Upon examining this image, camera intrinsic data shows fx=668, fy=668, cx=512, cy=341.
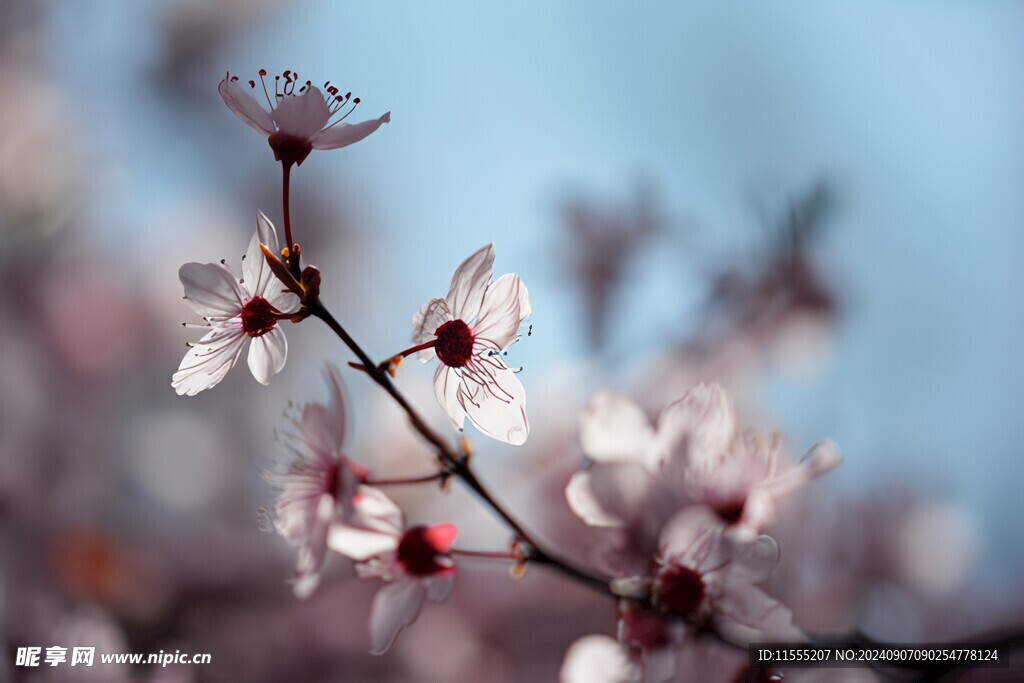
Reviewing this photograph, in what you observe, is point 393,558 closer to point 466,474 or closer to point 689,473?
point 466,474

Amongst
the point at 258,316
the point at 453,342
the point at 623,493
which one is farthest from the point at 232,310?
the point at 623,493

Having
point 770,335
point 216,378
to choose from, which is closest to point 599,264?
point 770,335

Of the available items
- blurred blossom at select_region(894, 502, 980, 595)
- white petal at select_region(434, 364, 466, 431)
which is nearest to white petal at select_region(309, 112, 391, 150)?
white petal at select_region(434, 364, 466, 431)

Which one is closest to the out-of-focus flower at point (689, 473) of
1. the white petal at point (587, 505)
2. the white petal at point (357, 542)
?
the white petal at point (587, 505)

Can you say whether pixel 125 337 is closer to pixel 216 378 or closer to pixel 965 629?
pixel 216 378

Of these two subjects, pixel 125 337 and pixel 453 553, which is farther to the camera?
pixel 125 337

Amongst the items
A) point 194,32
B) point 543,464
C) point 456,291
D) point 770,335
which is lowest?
point 543,464

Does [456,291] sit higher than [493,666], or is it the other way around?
[456,291]
